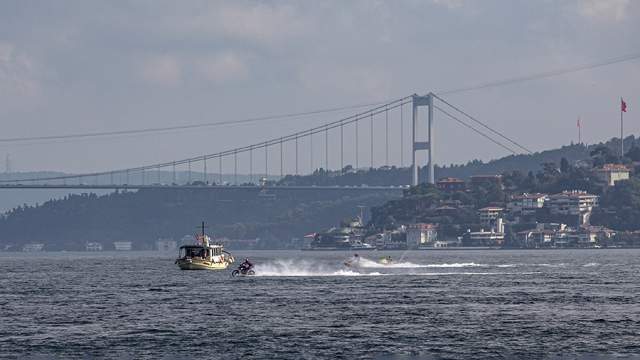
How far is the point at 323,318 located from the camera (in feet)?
289

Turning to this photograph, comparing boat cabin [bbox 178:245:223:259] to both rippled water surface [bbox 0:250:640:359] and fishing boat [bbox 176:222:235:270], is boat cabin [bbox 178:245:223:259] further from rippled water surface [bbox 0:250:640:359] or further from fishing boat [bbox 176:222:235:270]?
rippled water surface [bbox 0:250:640:359]

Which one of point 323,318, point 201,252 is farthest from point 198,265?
point 323,318

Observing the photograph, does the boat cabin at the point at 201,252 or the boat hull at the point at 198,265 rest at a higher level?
the boat cabin at the point at 201,252

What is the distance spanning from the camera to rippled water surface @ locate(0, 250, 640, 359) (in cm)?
7181

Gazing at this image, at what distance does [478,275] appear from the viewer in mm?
147750

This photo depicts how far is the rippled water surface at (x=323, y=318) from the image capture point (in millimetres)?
71812

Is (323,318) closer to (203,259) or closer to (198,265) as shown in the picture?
(203,259)

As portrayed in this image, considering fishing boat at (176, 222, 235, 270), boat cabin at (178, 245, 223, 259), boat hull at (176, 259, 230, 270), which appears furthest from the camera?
boat cabin at (178, 245, 223, 259)

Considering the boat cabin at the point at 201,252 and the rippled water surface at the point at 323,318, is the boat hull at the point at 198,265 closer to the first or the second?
the boat cabin at the point at 201,252

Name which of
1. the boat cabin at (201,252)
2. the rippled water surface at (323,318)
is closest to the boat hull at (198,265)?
the boat cabin at (201,252)

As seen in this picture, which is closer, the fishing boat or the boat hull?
the boat hull

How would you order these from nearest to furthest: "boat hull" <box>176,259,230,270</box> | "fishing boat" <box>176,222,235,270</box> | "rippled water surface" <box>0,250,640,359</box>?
"rippled water surface" <box>0,250,640,359</box> < "boat hull" <box>176,259,230,270</box> < "fishing boat" <box>176,222,235,270</box>

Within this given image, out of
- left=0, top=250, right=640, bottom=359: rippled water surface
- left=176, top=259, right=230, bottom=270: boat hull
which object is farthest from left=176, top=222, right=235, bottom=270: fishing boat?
left=0, top=250, right=640, bottom=359: rippled water surface

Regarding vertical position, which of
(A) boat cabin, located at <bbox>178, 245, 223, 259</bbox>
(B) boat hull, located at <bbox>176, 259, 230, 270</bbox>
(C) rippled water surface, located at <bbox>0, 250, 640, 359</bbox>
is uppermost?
(A) boat cabin, located at <bbox>178, 245, 223, 259</bbox>
